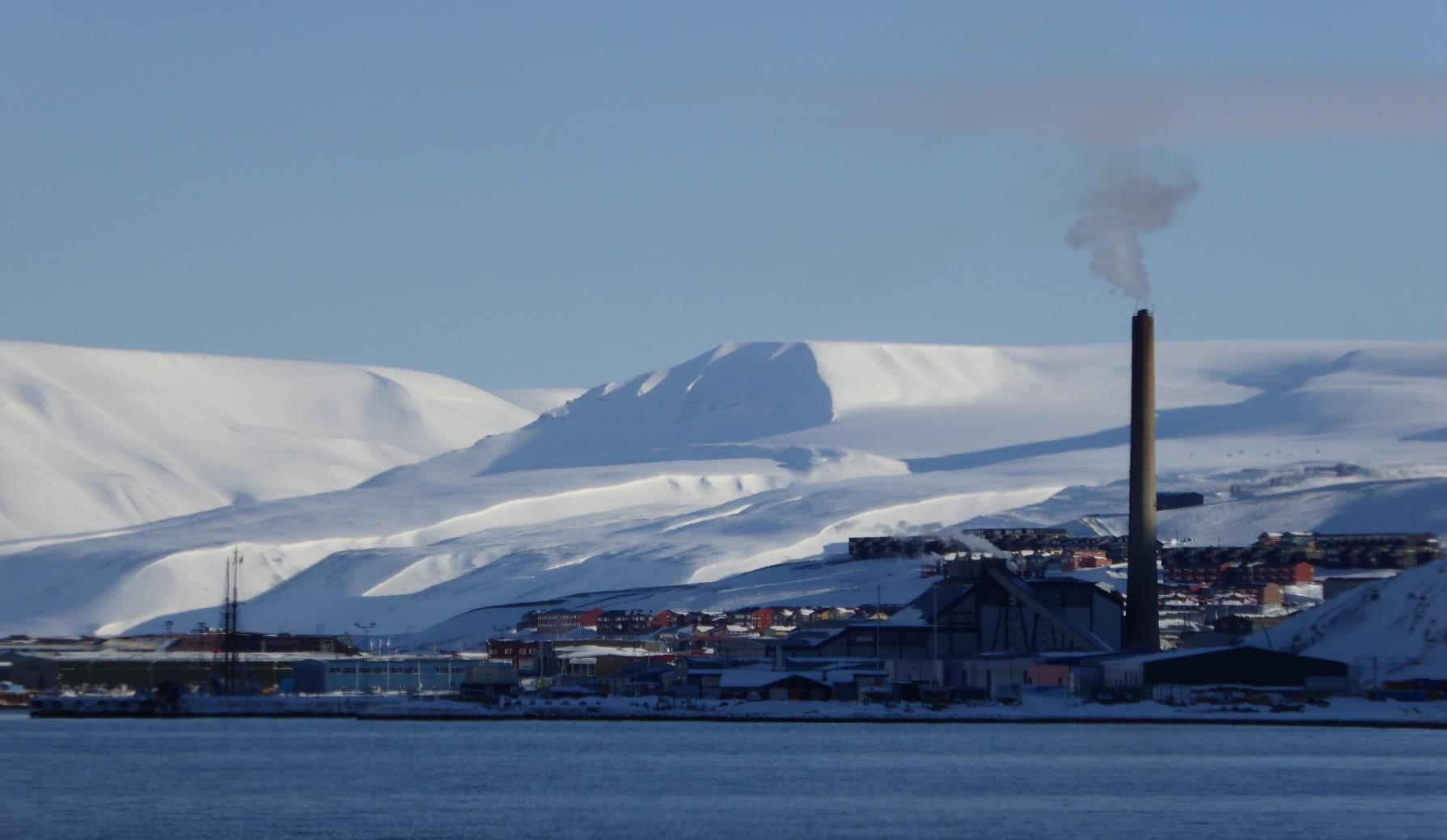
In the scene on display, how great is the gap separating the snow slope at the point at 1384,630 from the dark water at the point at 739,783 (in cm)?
970

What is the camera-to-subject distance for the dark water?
52.4 m

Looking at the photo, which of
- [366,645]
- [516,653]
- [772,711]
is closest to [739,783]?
[772,711]

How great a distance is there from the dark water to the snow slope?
970 cm

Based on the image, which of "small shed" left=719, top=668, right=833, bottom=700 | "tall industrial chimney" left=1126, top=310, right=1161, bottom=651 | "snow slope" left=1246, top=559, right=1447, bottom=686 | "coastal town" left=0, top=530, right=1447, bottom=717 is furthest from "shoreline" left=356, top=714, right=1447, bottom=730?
"tall industrial chimney" left=1126, top=310, right=1161, bottom=651

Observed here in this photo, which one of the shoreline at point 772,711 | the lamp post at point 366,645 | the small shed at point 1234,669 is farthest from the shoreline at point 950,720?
the lamp post at point 366,645

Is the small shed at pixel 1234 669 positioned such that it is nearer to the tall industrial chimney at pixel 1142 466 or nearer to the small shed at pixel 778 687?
the tall industrial chimney at pixel 1142 466

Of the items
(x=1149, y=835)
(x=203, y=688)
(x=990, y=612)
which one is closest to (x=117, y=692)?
(x=203, y=688)

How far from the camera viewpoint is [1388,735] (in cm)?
7600

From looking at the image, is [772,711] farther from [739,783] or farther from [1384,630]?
[739,783]

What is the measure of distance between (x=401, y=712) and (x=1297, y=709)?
2928 cm

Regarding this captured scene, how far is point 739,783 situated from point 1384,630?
36.5 metres

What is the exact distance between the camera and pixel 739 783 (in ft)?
201

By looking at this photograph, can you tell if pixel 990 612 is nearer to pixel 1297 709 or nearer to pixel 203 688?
pixel 1297 709

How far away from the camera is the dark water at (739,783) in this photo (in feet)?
172
